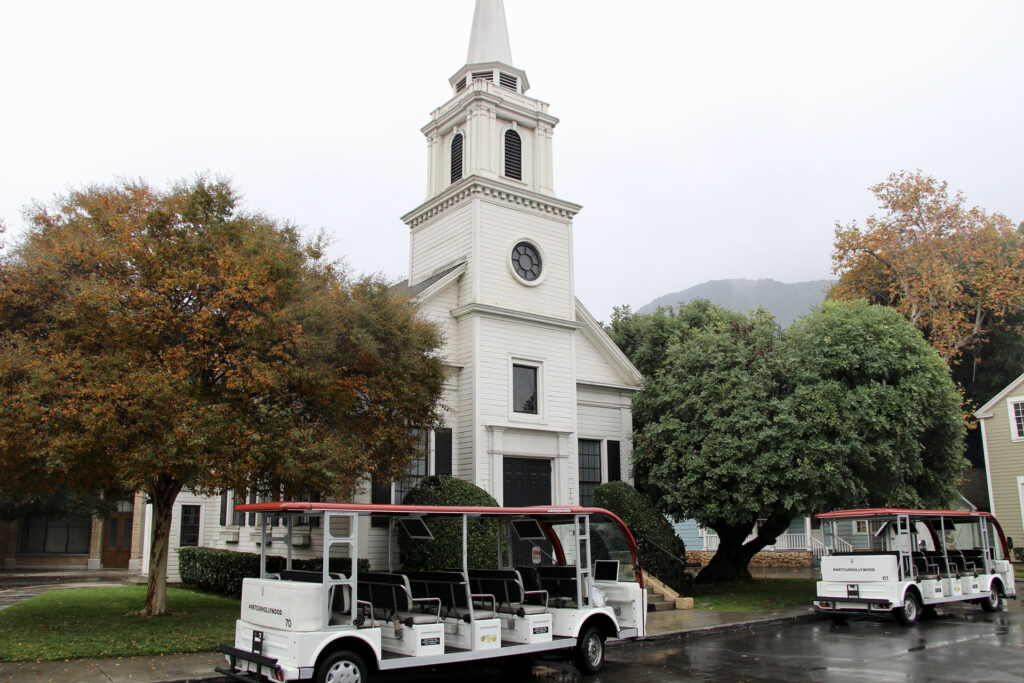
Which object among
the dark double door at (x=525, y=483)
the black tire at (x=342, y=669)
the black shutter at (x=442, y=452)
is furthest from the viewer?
the dark double door at (x=525, y=483)

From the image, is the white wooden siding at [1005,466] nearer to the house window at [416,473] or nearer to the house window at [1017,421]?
the house window at [1017,421]

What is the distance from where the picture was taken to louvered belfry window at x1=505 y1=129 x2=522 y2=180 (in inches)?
931

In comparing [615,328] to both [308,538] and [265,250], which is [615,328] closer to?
[308,538]

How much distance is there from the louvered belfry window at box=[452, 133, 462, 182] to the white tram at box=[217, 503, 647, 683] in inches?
524

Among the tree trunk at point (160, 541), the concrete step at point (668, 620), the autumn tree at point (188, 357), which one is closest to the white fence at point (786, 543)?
the concrete step at point (668, 620)

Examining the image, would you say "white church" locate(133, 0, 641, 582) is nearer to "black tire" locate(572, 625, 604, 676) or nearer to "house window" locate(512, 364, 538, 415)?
"house window" locate(512, 364, 538, 415)

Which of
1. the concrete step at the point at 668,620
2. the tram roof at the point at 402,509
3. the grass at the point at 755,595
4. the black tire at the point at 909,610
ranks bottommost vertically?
the grass at the point at 755,595

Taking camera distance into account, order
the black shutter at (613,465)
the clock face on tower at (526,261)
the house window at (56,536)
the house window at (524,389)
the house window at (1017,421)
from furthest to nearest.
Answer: the house window at (56,536), the house window at (1017,421), the black shutter at (613,465), the clock face on tower at (526,261), the house window at (524,389)

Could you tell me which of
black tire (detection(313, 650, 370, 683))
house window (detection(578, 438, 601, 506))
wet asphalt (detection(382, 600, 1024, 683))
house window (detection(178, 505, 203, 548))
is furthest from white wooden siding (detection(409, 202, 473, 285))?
black tire (detection(313, 650, 370, 683))

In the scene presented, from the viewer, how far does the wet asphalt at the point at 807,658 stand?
1141cm

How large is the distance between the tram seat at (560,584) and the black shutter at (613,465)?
11510mm

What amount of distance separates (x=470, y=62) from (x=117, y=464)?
16.2 metres

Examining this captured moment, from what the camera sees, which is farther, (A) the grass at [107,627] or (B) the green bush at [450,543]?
(B) the green bush at [450,543]

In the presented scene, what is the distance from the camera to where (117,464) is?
13.4 m
